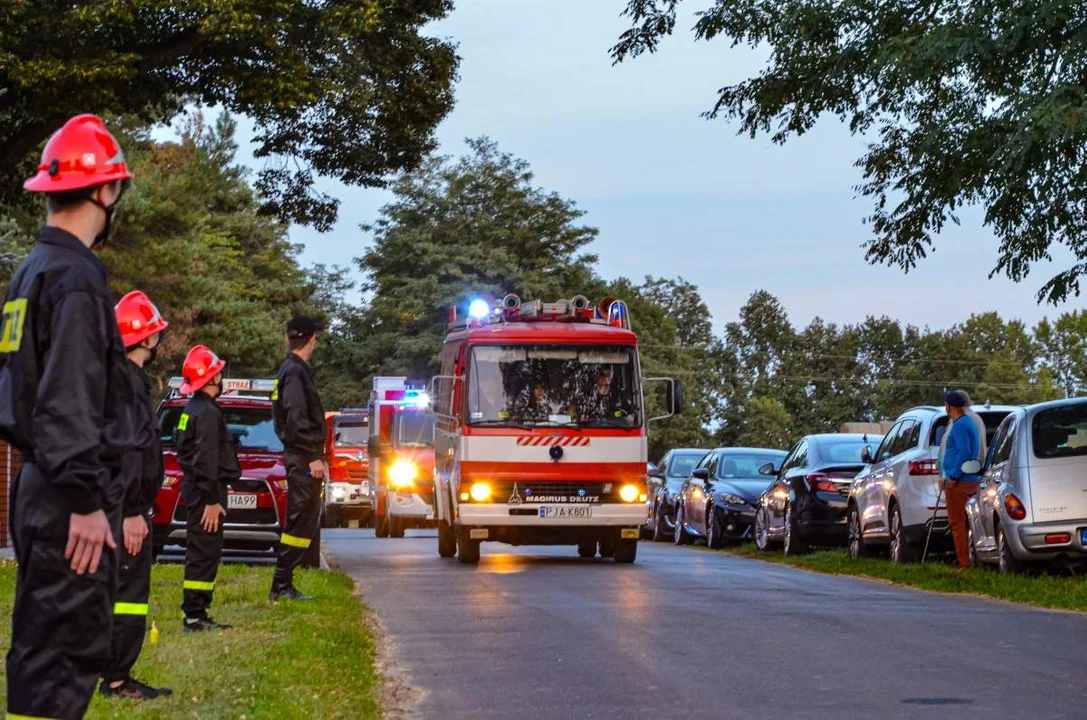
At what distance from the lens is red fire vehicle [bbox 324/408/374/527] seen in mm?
41656

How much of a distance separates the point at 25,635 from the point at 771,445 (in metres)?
131

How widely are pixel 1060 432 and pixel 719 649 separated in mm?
6692

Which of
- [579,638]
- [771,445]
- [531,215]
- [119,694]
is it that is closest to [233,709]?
[119,694]

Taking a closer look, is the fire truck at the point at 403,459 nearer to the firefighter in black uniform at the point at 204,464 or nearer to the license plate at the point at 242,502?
the license plate at the point at 242,502

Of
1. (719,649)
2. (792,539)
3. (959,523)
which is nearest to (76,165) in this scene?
(719,649)

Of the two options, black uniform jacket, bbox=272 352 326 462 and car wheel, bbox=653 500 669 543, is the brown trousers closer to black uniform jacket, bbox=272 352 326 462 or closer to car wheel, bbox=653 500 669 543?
black uniform jacket, bbox=272 352 326 462

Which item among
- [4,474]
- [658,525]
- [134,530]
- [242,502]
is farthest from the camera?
[658,525]

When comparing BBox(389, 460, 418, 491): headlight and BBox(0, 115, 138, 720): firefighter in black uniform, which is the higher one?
BBox(389, 460, 418, 491): headlight

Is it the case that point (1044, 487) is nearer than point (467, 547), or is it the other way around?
point (1044, 487)

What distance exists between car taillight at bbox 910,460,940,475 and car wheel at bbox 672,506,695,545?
10.9 meters

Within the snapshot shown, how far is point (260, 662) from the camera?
10.3 metres

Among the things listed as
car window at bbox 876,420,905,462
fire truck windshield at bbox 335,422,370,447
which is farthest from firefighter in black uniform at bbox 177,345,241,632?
fire truck windshield at bbox 335,422,370,447

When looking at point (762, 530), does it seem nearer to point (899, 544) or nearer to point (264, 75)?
point (899, 544)

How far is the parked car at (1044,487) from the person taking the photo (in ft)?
55.4
